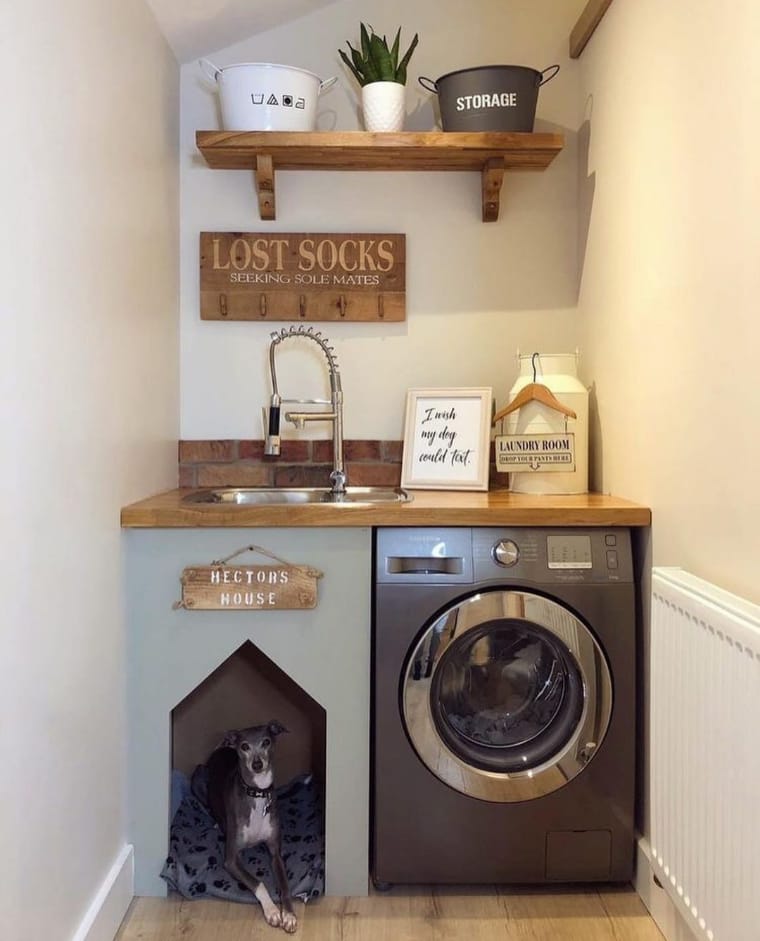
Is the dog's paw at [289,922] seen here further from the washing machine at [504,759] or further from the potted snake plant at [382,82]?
the potted snake plant at [382,82]

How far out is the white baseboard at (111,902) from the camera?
1.62m

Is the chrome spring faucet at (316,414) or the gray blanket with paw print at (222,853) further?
the chrome spring faucet at (316,414)

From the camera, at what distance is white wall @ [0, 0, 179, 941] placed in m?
1.30

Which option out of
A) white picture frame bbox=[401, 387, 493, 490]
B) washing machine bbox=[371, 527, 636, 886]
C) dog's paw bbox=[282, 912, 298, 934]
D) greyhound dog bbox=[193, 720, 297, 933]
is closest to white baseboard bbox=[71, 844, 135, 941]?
greyhound dog bbox=[193, 720, 297, 933]

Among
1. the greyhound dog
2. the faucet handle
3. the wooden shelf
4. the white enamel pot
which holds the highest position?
the white enamel pot

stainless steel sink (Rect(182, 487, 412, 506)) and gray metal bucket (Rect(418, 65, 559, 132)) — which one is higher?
gray metal bucket (Rect(418, 65, 559, 132))

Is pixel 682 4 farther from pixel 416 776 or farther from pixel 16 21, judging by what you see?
pixel 416 776

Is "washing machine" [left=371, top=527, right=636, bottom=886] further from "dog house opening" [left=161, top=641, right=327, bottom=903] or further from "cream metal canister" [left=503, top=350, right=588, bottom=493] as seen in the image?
"dog house opening" [left=161, top=641, right=327, bottom=903]

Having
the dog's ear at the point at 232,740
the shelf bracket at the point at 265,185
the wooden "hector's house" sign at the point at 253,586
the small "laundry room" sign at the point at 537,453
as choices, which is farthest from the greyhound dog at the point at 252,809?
the shelf bracket at the point at 265,185

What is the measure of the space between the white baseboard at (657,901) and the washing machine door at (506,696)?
25cm

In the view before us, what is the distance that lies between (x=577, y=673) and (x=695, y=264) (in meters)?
0.93

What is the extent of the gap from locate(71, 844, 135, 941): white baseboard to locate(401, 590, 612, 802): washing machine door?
697mm

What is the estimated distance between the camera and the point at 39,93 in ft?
4.57

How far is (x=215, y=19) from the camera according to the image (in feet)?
7.43
